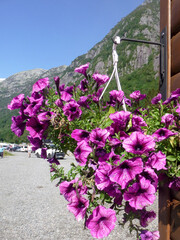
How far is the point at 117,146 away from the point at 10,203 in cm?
763

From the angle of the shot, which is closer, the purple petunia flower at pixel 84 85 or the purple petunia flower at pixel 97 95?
the purple petunia flower at pixel 97 95

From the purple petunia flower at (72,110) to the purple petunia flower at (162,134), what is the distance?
1.41 feet

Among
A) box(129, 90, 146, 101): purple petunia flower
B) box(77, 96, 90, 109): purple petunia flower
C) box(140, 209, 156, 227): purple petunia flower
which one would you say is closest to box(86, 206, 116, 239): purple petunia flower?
box(140, 209, 156, 227): purple petunia flower

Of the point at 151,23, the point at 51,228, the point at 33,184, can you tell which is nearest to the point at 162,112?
the point at 51,228

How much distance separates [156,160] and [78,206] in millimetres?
452

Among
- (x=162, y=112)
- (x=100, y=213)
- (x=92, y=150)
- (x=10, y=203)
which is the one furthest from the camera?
(x=10, y=203)

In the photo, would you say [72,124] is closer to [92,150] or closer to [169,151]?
[92,150]

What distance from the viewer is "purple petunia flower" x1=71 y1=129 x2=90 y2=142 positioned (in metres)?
1.17

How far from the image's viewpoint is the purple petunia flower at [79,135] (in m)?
1.17

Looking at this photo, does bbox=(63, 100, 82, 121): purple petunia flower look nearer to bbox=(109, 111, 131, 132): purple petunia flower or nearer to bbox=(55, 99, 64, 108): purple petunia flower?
bbox=(55, 99, 64, 108): purple petunia flower

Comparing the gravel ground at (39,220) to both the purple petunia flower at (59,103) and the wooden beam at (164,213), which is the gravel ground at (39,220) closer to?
the wooden beam at (164,213)

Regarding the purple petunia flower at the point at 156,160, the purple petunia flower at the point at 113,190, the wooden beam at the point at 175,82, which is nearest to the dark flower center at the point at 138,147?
the purple petunia flower at the point at 156,160

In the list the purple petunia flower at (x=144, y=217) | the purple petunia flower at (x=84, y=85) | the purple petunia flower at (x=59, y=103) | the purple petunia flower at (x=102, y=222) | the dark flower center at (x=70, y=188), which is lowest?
the purple petunia flower at (x=144, y=217)

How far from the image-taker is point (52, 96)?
4.50 feet
